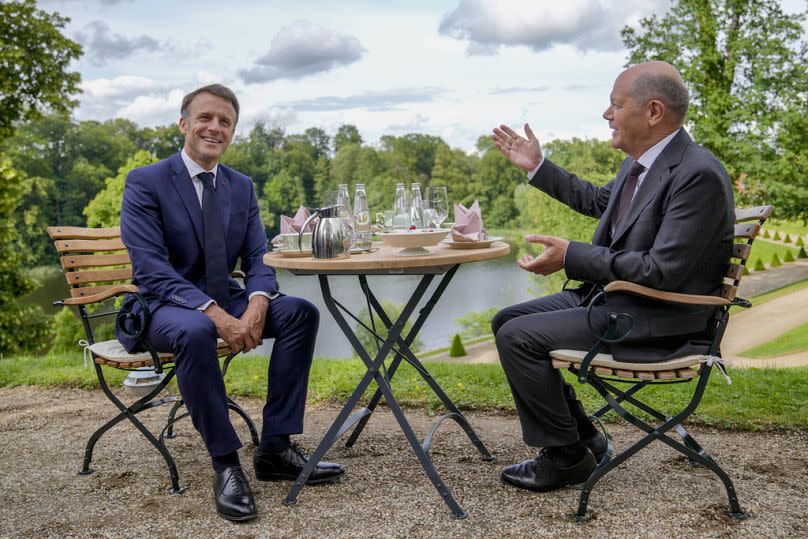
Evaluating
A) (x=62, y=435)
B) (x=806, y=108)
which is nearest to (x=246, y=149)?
(x=806, y=108)

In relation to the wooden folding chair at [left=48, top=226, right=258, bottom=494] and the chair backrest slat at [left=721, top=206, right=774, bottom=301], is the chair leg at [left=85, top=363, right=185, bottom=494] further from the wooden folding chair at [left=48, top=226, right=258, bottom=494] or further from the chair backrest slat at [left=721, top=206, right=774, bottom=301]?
the chair backrest slat at [left=721, top=206, right=774, bottom=301]

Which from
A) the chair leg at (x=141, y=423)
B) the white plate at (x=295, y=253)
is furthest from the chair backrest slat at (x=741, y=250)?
the chair leg at (x=141, y=423)

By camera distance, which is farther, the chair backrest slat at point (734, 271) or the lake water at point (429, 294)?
the lake water at point (429, 294)

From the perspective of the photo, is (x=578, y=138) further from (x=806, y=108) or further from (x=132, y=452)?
(x=132, y=452)

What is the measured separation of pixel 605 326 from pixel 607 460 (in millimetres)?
597

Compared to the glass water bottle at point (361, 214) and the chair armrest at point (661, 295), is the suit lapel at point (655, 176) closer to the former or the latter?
the chair armrest at point (661, 295)

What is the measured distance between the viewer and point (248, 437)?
4539mm

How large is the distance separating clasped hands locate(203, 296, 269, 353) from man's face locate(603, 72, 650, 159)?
1.85m

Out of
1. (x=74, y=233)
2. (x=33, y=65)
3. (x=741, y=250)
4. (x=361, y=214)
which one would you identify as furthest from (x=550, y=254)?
(x=33, y=65)

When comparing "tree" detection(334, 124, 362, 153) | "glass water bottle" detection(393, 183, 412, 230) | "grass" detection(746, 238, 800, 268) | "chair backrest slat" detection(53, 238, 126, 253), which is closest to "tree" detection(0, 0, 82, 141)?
"chair backrest slat" detection(53, 238, 126, 253)

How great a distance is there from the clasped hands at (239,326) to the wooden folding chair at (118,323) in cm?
9

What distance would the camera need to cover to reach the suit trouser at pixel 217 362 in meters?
3.36

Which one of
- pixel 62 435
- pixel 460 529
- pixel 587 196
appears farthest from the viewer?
pixel 62 435

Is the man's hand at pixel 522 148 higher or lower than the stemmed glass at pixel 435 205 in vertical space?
higher
